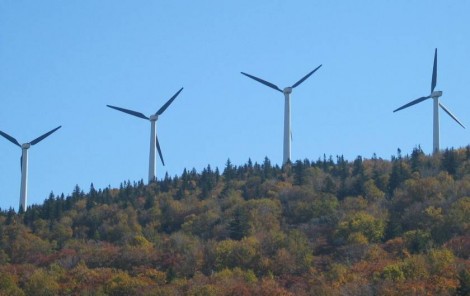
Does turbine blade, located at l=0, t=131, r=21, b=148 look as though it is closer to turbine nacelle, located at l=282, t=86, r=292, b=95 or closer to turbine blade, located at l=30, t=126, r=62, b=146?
turbine blade, located at l=30, t=126, r=62, b=146

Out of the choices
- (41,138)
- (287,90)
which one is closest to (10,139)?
(41,138)

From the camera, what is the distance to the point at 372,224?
108562 millimetres

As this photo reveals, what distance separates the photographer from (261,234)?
11238 centimetres

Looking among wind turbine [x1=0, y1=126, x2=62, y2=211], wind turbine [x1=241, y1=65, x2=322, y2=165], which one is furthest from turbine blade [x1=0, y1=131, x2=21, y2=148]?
wind turbine [x1=241, y1=65, x2=322, y2=165]

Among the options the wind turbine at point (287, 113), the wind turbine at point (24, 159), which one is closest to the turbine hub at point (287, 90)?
the wind turbine at point (287, 113)

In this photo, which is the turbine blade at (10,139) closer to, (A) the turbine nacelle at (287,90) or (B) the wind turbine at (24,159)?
(B) the wind turbine at (24,159)

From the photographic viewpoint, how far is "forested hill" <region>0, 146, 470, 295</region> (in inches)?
3647

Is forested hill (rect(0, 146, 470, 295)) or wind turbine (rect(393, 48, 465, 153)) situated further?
wind turbine (rect(393, 48, 465, 153))

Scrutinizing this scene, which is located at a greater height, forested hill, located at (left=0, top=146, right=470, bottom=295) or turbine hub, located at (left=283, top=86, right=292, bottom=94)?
turbine hub, located at (left=283, top=86, right=292, bottom=94)

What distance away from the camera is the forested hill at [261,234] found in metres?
92.6

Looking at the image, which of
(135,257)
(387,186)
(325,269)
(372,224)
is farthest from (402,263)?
(387,186)

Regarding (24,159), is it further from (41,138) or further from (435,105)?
(435,105)

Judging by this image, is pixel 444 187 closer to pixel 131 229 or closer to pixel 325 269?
pixel 325 269

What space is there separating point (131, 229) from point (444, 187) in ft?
101
